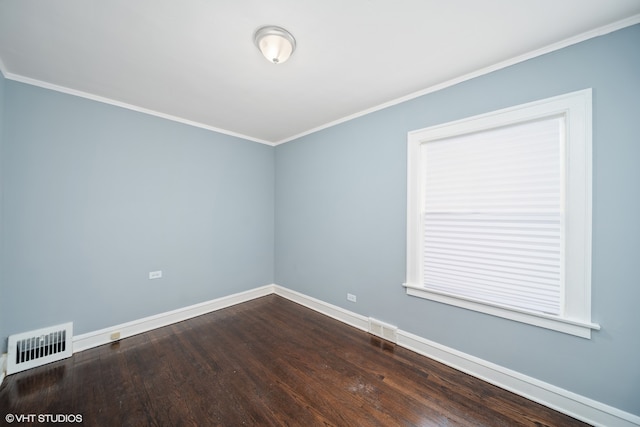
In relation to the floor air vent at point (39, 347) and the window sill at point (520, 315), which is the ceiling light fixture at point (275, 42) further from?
the floor air vent at point (39, 347)

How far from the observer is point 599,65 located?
160 cm

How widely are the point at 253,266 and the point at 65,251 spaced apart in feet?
7.33

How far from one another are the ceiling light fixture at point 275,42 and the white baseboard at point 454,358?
2.89 m

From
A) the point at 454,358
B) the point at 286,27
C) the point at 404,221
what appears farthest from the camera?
the point at 404,221

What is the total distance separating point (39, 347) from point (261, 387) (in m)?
2.20

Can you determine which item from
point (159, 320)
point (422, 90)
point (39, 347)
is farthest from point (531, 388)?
point (39, 347)

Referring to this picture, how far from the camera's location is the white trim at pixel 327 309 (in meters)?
2.91

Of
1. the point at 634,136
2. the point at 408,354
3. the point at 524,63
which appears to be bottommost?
the point at 408,354

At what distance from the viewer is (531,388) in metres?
1.80

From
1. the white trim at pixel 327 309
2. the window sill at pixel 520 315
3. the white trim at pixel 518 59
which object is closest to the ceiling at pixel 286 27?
the white trim at pixel 518 59

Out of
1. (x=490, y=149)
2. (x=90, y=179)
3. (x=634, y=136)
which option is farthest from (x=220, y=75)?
(x=634, y=136)

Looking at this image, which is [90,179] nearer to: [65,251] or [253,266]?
[65,251]

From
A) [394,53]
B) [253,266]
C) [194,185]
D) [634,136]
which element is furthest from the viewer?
[253,266]

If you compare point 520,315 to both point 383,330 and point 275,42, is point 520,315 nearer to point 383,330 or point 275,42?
point 383,330
